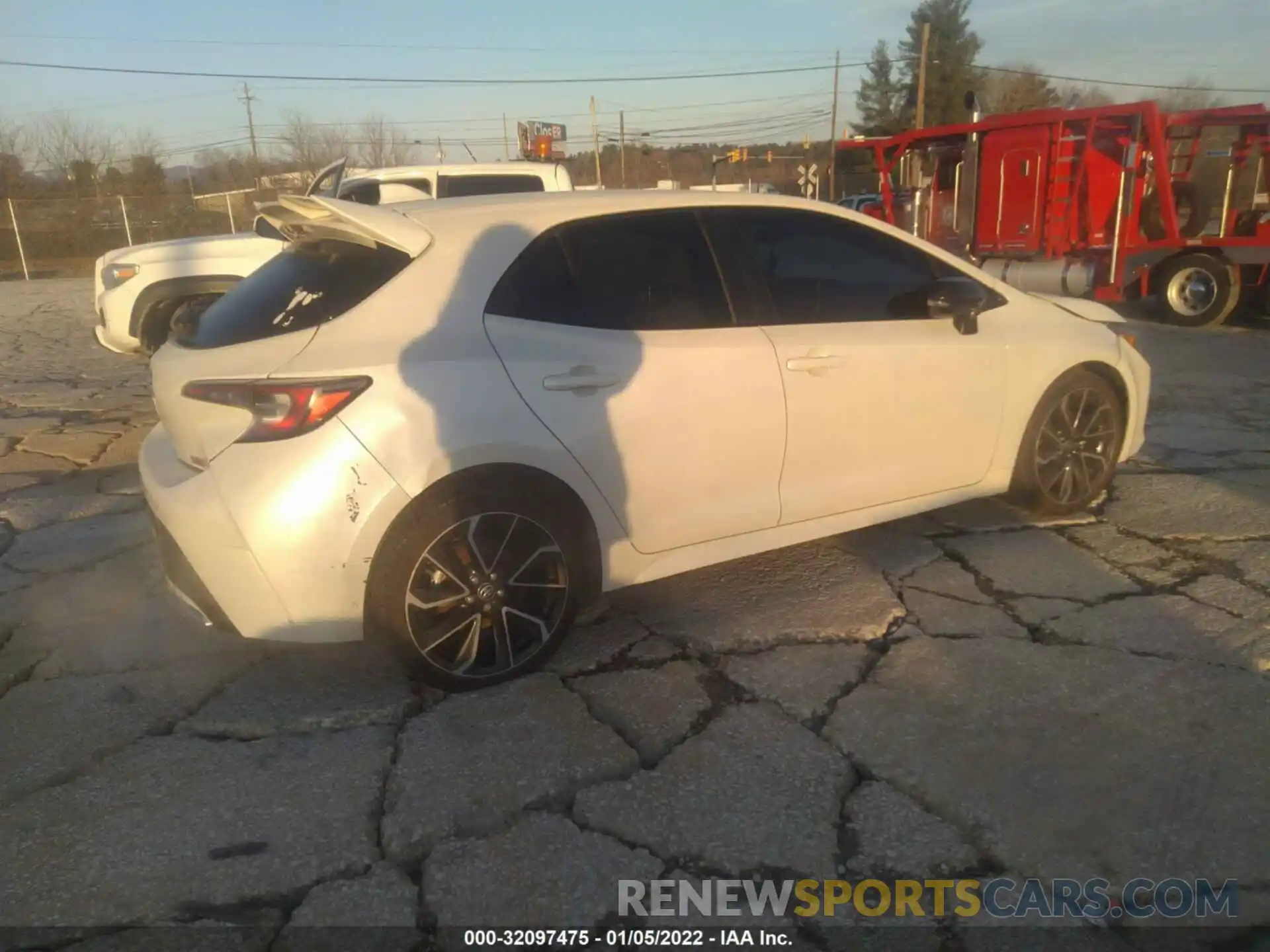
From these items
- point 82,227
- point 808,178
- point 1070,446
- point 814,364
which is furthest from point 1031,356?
point 82,227

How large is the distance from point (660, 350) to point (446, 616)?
1189 millimetres

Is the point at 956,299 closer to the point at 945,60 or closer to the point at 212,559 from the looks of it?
the point at 212,559

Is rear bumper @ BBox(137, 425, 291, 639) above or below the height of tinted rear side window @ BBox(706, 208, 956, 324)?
below

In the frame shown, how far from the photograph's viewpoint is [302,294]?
10.3 feet

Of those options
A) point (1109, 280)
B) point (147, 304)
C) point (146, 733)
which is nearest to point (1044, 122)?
point (1109, 280)

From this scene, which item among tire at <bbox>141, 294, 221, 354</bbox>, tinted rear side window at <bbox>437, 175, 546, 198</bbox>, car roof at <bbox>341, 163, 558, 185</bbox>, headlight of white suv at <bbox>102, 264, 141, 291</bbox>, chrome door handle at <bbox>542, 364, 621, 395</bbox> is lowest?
tire at <bbox>141, 294, 221, 354</bbox>

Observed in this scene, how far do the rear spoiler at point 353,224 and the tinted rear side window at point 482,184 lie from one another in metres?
6.19

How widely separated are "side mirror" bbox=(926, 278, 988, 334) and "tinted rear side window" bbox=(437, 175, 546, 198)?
6090 millimetres

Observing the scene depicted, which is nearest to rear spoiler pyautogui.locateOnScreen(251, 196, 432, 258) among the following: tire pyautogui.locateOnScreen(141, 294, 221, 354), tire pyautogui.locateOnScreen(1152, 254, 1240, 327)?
tire pyautogui.locateOnScreen(141, 294, 221, 354)

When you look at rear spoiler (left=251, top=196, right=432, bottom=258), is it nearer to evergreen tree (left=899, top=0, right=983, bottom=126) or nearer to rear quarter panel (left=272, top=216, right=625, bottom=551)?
rear quarter panel (left=272, top=216, right=625, bottom=551)

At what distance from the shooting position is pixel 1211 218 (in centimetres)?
1134

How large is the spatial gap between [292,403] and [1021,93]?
5472 cm

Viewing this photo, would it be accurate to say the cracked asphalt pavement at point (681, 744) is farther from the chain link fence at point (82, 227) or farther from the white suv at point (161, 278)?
the chain link fence at point (82, 227)

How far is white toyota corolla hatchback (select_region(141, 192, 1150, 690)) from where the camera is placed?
2.88 metres
